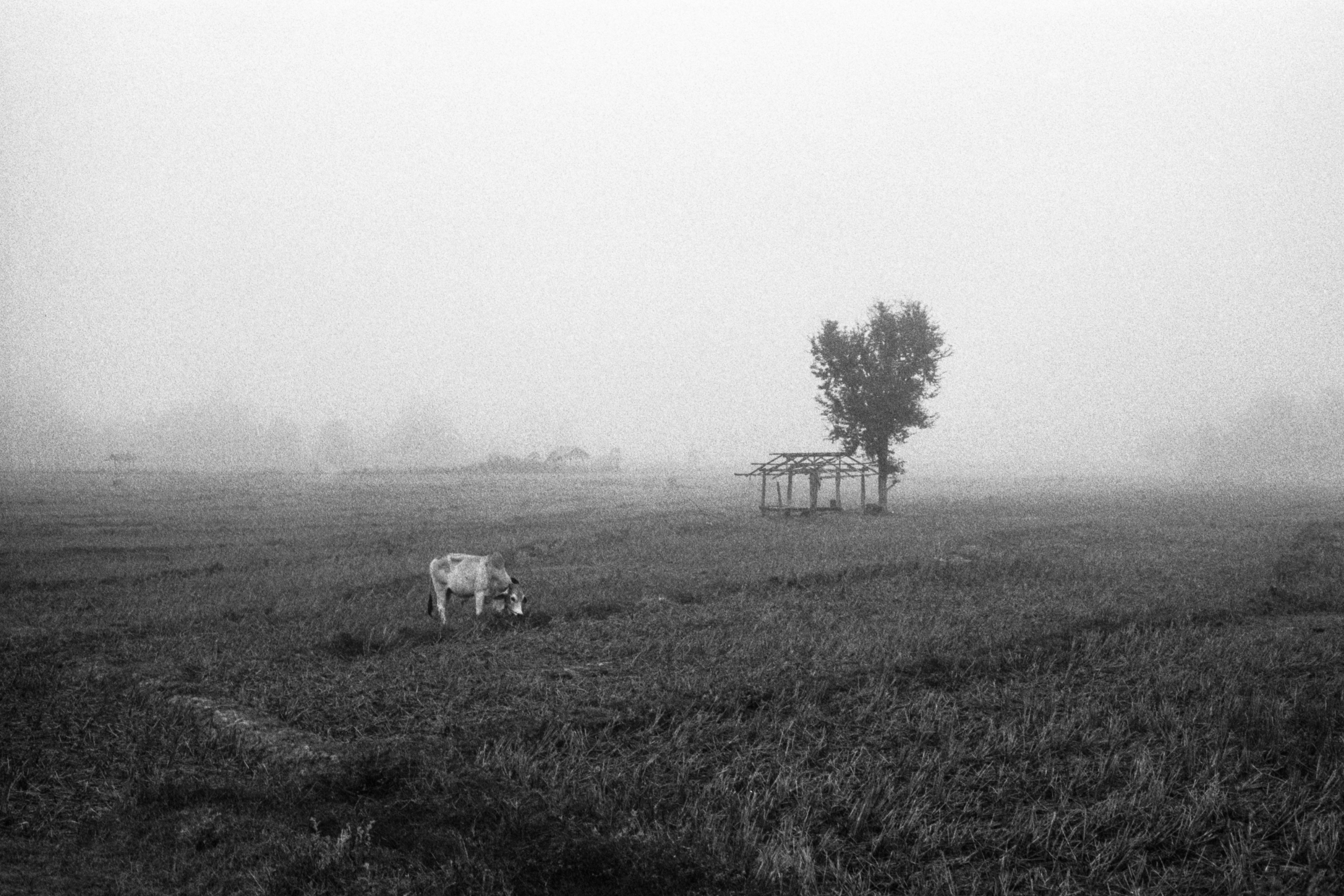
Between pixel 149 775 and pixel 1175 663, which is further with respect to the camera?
pixel 1175 663

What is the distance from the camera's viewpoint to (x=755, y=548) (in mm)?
25609

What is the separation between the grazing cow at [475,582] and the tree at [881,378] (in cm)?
3225

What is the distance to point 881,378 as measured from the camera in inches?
1722

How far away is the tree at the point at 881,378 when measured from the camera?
4378cm

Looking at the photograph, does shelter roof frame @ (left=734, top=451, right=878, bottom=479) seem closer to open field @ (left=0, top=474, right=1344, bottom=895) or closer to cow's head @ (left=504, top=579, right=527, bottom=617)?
open field @ (left=0, top=474, right=1344, bottom=895)

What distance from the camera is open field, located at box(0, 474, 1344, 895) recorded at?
19.0 feet

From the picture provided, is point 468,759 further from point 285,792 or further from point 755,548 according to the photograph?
point 755,548

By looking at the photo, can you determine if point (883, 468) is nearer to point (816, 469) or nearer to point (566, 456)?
point (816, 469)

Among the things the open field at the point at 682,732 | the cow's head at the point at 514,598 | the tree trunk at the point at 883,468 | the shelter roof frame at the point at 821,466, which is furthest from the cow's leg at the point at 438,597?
the tree trunk at the point at 883,468

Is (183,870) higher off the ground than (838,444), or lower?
lower

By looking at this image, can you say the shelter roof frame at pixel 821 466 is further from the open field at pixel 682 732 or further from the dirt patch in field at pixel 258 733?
the dirt patch in field at pixel 258 733

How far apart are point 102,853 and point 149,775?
1.49m

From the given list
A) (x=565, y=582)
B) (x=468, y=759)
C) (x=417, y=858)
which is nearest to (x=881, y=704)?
(x=468, y=759)

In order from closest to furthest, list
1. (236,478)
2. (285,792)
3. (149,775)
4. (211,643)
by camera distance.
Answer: (285,792)
(149,775)
(211,643)
(236,478)
